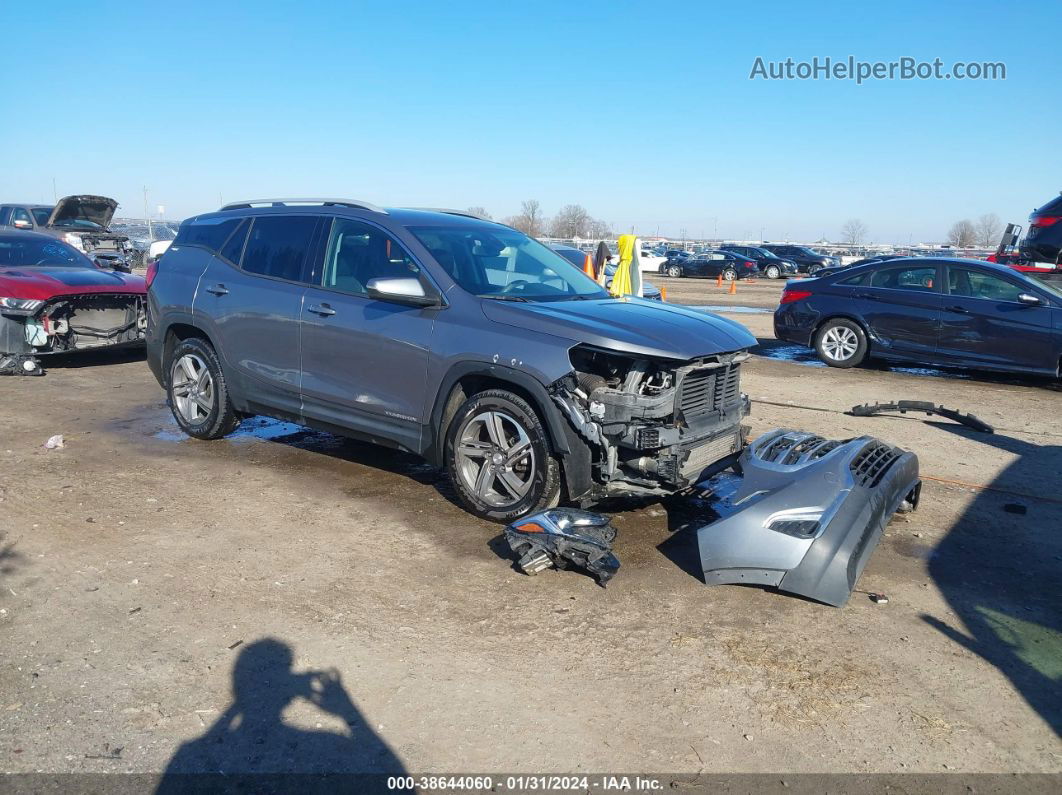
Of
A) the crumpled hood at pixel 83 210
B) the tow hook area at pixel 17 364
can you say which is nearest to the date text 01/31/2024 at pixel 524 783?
the tow hook area at pixel 17 364

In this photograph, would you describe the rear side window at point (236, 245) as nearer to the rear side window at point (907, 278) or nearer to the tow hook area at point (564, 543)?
the tow hook area at point (564, 543)

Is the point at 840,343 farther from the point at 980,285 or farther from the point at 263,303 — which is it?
the point at 263,303

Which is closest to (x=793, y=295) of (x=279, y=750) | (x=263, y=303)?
(x=263, y=303)

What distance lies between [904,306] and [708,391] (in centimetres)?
711

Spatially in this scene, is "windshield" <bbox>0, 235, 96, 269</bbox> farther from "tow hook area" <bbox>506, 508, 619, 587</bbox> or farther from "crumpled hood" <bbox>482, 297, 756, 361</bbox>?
"tow hook area" <bbox>506, 508, 619, 587</bbox>

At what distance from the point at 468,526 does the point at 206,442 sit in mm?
2992

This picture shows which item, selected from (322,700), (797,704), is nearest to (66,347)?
(322,700)

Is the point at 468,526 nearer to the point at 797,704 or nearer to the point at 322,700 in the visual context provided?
the point at 322,700

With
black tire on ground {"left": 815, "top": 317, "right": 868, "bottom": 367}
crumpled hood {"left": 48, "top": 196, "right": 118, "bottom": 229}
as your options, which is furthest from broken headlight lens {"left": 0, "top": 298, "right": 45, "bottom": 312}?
crumpled hood {"left": 48, "top": 196, "right": 118, "bottom": 229}

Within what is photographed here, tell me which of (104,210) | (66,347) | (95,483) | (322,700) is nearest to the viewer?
(322,700)

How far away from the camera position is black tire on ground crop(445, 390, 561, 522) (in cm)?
501

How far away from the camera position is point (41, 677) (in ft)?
11.4

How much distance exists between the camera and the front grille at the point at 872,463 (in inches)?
184

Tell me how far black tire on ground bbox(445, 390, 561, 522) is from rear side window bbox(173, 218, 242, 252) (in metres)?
2.88
